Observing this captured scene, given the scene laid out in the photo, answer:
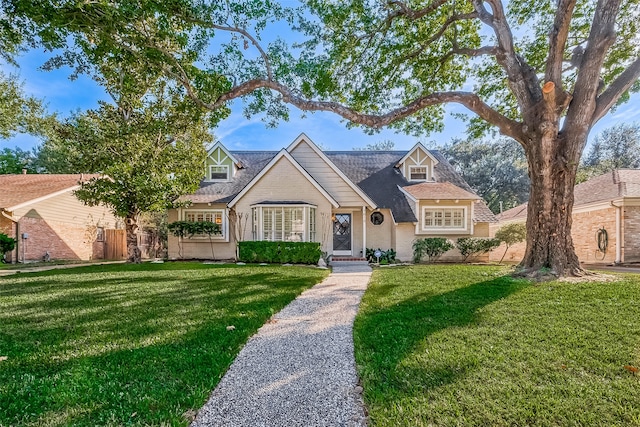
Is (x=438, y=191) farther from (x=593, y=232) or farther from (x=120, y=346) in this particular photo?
(x=120, y=346)

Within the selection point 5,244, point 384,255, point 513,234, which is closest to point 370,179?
point 384,255

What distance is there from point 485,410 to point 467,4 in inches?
517

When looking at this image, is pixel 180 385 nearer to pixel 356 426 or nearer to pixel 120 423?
pixel 120 423

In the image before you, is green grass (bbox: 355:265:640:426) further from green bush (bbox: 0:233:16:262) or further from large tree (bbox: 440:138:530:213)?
large tree (bbox: 440:138:530:213)

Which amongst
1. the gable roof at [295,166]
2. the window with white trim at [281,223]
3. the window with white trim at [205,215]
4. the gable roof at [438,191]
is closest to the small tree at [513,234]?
the gable roof at [438,191]

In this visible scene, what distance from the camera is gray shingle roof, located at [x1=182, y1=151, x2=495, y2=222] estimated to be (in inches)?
619

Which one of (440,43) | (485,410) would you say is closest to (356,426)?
(485,410)

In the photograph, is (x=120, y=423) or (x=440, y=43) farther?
(x=440, y=43)

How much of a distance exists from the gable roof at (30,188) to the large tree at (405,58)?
9480 mm

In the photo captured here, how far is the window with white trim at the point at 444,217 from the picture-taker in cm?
1547

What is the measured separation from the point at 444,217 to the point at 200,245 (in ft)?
41.8

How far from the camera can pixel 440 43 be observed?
11477mm

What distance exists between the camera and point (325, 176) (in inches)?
600

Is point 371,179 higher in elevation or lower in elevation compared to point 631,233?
higher
